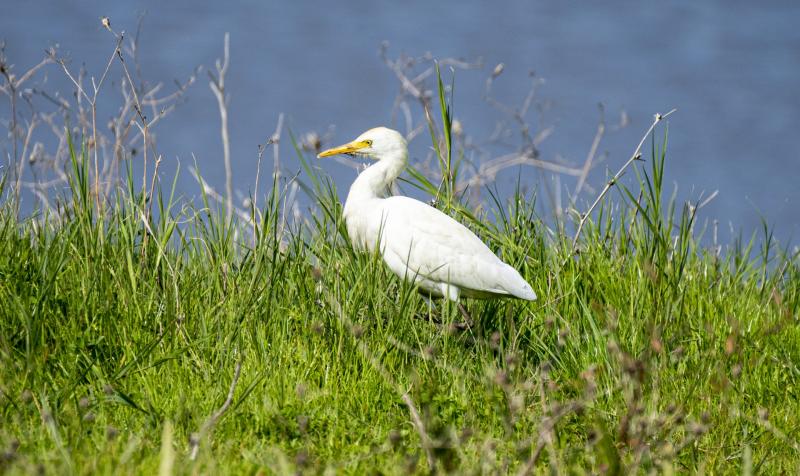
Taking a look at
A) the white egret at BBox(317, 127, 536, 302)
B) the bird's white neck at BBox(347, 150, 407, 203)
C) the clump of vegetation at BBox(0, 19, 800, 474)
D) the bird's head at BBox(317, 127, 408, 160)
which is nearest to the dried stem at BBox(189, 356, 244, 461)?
the clump of vegetation at BBox(0, 19, 800, 474)

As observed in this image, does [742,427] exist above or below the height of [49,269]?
below

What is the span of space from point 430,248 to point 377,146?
1.00m

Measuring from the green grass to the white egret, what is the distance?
12 centimetres

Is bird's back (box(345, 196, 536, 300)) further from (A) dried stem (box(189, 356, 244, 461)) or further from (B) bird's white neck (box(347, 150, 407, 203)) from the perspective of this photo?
(A) dried stem (box(189, 356, 244, 461))

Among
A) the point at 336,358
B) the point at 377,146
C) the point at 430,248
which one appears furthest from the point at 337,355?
the point at 377,146

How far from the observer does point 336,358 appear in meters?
4.11

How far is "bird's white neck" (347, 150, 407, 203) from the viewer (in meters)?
5.71

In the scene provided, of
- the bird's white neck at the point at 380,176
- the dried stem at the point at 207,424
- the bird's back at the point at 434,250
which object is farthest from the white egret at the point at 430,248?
the dried stem at the point at 207,424

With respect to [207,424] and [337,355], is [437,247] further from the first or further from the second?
[207,424]

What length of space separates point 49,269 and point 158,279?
493mm

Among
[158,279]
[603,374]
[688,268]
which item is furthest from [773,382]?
[158,279]

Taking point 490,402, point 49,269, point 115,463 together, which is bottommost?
point 115,463

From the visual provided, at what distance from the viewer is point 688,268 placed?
555cm

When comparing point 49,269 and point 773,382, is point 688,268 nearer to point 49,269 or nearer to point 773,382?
point 773,382
